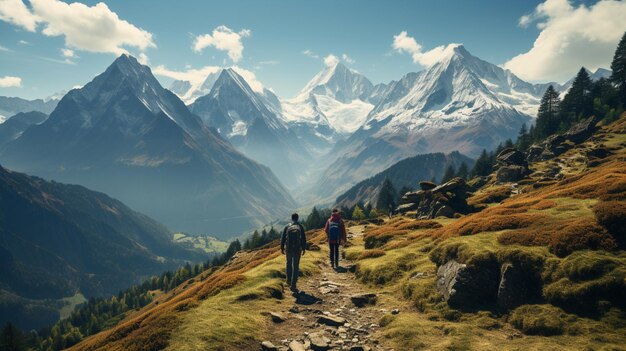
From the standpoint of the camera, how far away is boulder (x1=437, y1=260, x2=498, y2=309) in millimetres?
18828

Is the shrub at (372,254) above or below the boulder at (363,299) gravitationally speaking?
above

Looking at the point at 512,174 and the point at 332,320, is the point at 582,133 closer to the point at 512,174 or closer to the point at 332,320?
the point at 512,174

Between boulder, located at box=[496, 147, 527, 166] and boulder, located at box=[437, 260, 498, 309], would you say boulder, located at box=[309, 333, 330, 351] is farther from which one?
boulder, located at box=[496, 147, 527, 166]

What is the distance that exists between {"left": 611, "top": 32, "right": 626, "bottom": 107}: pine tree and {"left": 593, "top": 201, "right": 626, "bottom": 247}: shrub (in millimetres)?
121638

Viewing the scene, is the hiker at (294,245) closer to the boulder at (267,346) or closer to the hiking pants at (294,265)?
the hiking pants at (294,265)

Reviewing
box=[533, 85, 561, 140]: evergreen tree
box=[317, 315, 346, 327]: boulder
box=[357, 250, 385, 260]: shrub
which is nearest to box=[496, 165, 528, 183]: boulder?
box=[357, 250, 385, 260]: shrub

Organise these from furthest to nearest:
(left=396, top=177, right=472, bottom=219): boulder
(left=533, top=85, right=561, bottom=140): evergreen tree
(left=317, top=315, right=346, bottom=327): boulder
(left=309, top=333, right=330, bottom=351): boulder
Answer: (left=533, top=85, right=561, bottom=140): evergreen tree → (left=396, top=177, right=472, bottom=219): boulder → (left=317, top=315, right=346, bottom=327): boulder → (left=309, top=333, right=330, bottom=351): boulder

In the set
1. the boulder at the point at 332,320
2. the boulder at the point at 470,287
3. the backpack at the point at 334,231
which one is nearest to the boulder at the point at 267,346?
the boulder at the point at 332,320

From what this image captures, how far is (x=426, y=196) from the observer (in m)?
71.9

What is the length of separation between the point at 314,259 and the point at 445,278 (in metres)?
17.3

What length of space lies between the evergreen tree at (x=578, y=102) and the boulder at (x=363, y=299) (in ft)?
451

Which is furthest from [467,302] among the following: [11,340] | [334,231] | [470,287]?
[11,340]

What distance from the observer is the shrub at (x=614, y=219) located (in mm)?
18281

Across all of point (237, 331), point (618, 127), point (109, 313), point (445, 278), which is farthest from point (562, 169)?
point (109, 313)
